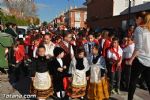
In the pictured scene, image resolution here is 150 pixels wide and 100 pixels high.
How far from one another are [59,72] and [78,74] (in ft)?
1.56

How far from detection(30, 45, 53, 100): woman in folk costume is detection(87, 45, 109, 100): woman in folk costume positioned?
96cm

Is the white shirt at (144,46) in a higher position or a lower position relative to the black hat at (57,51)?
higher

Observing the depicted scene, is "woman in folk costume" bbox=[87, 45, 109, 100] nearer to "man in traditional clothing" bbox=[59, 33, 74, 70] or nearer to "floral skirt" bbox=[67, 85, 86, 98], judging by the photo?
"floral skirt" bbox=[67, 85, 86, 98]

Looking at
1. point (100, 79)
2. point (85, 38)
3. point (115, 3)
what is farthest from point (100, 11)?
point (100, 79)

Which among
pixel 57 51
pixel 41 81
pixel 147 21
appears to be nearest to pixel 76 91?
pixel 41 81

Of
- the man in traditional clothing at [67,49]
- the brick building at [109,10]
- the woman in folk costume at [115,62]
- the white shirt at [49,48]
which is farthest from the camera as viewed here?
the brick building at [109,10]

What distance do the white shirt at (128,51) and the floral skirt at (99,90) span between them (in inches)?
87.3

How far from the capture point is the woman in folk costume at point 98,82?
9352mm

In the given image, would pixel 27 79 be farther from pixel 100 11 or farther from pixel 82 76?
pixel 100 11

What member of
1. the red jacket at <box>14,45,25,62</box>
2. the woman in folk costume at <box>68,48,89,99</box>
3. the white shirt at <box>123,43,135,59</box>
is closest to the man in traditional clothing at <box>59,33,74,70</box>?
the woman in folk costume at <box>68,48,89,99</box>

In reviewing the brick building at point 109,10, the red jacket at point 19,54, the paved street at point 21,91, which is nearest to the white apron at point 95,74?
the paved street at point 21,91

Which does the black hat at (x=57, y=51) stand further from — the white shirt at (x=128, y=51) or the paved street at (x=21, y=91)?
the white shirt at (x=128, y=51)

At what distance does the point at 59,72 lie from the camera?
31.4 ft

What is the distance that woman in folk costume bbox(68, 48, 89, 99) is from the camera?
9.43m
